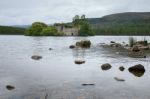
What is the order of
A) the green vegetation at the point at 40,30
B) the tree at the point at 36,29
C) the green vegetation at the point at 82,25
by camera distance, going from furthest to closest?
the green vegetation at the point at 82,25
the green vegetation at the point at 40,30
the tree at the point at 36,29

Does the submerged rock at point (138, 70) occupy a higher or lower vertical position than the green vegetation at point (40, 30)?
lower

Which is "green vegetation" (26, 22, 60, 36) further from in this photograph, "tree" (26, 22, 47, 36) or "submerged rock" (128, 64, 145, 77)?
"submerged rock" (128, 64, 145, 77)

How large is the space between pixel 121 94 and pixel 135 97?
45.1 inches

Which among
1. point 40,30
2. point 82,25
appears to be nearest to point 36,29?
point 40,30

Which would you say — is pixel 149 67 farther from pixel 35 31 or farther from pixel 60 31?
pixel 60 31

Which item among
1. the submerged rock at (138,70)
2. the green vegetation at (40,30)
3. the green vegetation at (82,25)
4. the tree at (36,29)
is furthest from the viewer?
the green vegetation at (82,25)

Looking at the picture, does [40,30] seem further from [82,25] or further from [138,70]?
[138,70]

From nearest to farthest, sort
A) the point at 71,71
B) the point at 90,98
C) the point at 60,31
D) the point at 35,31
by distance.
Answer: the point at 90,98 → the point at 71,71 → the point at 35,31 → the point at 60,31

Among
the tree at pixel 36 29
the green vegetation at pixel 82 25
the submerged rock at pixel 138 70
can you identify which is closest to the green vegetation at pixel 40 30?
the tree at pixel 36 29

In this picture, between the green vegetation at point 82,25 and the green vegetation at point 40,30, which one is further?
the green vegetation at point 82,25

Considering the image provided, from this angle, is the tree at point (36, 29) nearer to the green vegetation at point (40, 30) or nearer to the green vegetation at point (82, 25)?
the green vegetation at point (40, 30)

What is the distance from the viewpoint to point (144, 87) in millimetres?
22047

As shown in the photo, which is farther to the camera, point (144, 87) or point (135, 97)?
point (144, 87)

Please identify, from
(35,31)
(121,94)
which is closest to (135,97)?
(121,94)
